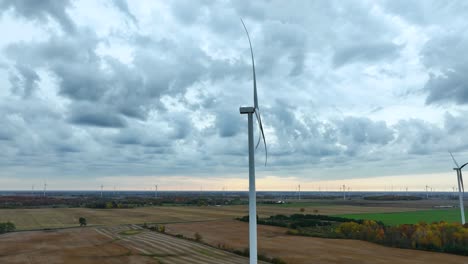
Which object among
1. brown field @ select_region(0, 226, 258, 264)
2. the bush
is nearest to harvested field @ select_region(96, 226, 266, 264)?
brown field @ select_region(0, 226, 258, 264)

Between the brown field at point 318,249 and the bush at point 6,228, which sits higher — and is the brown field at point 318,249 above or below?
below

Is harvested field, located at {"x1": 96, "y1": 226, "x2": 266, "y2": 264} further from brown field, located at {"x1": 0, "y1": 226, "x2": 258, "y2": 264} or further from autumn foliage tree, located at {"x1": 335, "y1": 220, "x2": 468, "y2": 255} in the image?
autumn foliage tree, located at {"x1": 335, "y1": 220, "x2": 468, "y2": 255}

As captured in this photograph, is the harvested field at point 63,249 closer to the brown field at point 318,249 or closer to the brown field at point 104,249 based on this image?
the brown field at point 104,249

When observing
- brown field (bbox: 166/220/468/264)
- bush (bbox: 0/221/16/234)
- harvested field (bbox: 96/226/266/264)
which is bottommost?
brown field (bbox: 166/220/468/264)

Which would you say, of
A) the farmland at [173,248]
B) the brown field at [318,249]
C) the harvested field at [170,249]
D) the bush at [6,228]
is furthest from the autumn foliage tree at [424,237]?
the bush at [6,228]

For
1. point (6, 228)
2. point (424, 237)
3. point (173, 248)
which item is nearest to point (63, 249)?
point (173, 248)

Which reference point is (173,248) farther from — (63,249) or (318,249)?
(318,249)
